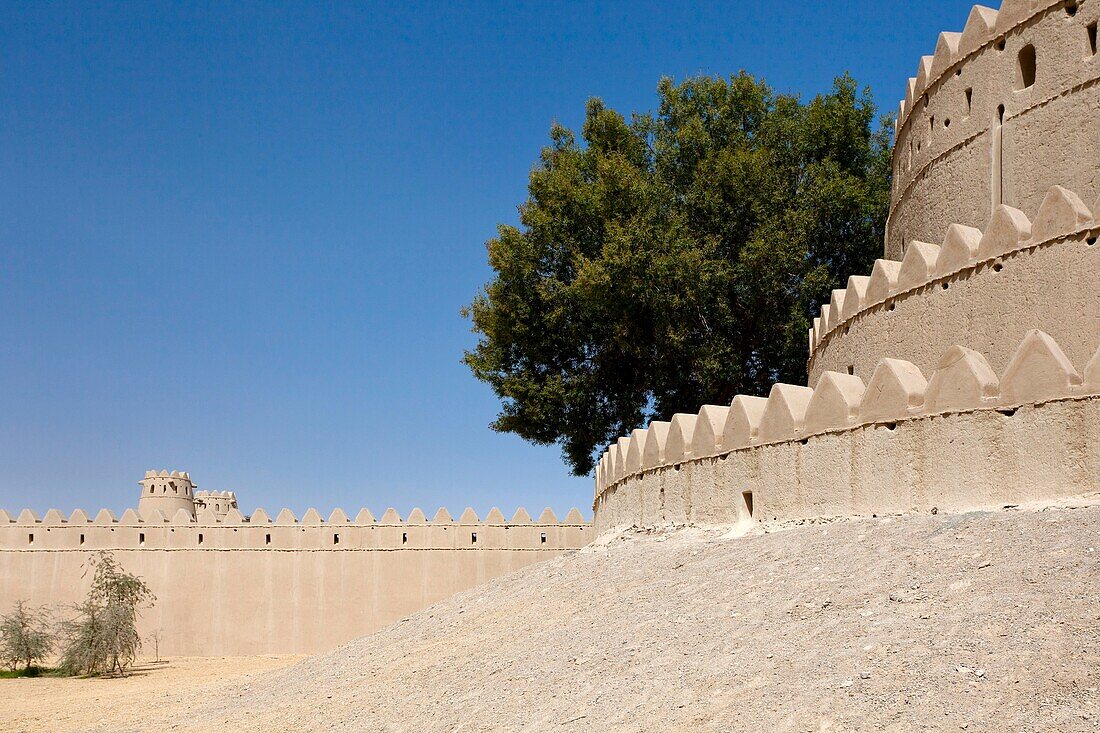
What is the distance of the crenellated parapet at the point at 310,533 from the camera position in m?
23.2

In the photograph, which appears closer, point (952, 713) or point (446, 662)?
point (952, 713)

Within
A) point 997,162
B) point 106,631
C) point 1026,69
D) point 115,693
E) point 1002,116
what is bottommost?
point 115,693

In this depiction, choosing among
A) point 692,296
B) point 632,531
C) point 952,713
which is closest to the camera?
point 952,713

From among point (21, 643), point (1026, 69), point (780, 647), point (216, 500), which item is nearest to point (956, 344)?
point (1026, 69)

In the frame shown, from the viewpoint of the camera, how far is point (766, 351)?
22125mm

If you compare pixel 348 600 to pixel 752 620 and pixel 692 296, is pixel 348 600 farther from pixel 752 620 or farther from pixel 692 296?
pixel 752 620

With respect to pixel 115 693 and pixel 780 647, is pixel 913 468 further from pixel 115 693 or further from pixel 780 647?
pixel 115 693

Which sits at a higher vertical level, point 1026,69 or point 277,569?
point 1026,69

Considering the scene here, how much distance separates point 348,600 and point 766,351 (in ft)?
31.9

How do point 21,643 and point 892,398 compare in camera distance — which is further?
point 21,643

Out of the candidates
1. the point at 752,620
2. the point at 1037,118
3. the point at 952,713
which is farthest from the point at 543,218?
the point at 952,713

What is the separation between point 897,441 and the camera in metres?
9.39

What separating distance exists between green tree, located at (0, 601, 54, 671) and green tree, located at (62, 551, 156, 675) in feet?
1.34

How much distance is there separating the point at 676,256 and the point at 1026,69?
881 centimetres
